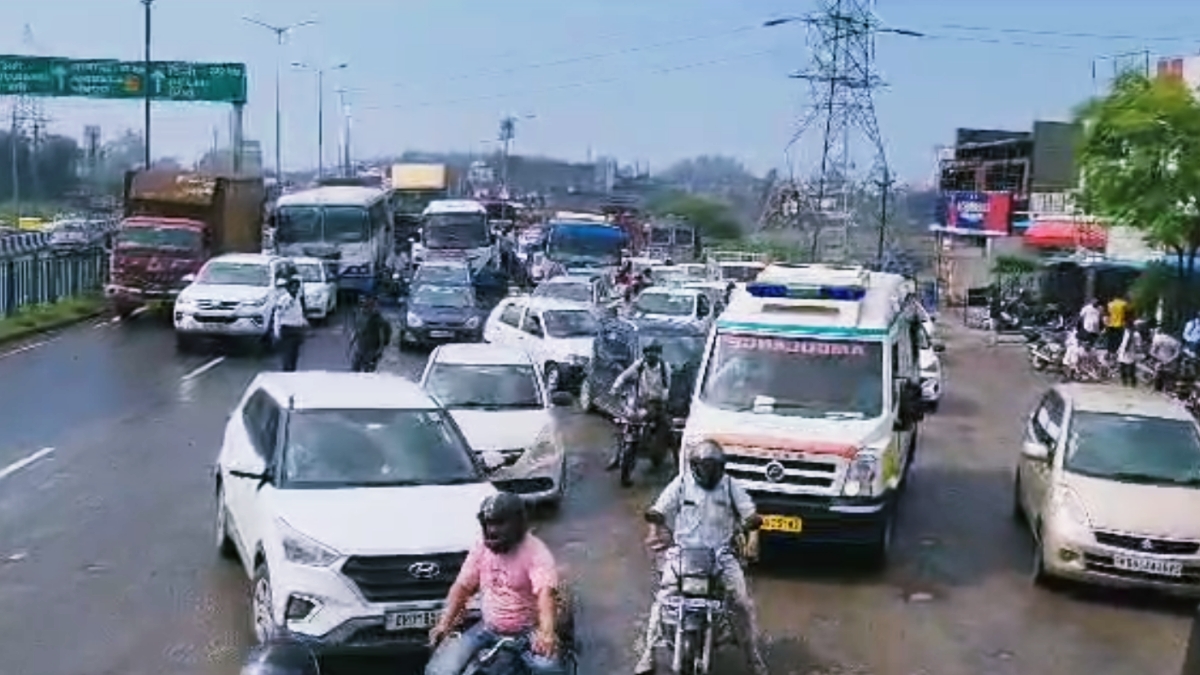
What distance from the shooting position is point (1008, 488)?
18062 mm

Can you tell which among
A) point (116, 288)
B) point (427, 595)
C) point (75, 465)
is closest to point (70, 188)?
point (116, 288)

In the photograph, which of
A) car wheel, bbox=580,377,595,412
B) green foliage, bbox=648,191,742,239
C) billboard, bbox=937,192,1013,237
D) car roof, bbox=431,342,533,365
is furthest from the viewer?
green foliage, bbox=648,191,742,239

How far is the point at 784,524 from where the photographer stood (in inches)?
488

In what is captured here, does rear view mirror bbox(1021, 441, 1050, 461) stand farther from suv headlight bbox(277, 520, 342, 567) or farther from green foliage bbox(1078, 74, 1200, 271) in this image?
green foliage bbox(1078, 74, 1200, 271)

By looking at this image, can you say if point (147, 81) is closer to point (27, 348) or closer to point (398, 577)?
point (27, 348)

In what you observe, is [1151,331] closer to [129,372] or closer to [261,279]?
[261,279]

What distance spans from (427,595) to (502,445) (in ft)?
19.0

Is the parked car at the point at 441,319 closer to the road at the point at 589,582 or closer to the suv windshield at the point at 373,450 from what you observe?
the road at the point at 589,582

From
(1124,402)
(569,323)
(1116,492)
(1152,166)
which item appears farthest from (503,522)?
(1152,166)

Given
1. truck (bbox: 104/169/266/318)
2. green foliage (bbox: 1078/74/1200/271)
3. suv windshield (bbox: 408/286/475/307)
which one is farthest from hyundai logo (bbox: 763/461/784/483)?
truck (bbox: 104/169/266/318)

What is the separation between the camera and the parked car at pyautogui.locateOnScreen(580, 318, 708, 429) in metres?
20.3

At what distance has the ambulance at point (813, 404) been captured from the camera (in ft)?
40.8

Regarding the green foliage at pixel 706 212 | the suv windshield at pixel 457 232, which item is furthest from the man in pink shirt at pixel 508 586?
the green foliage at pixel 706 212

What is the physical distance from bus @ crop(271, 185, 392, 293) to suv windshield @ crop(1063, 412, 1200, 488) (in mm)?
27133
